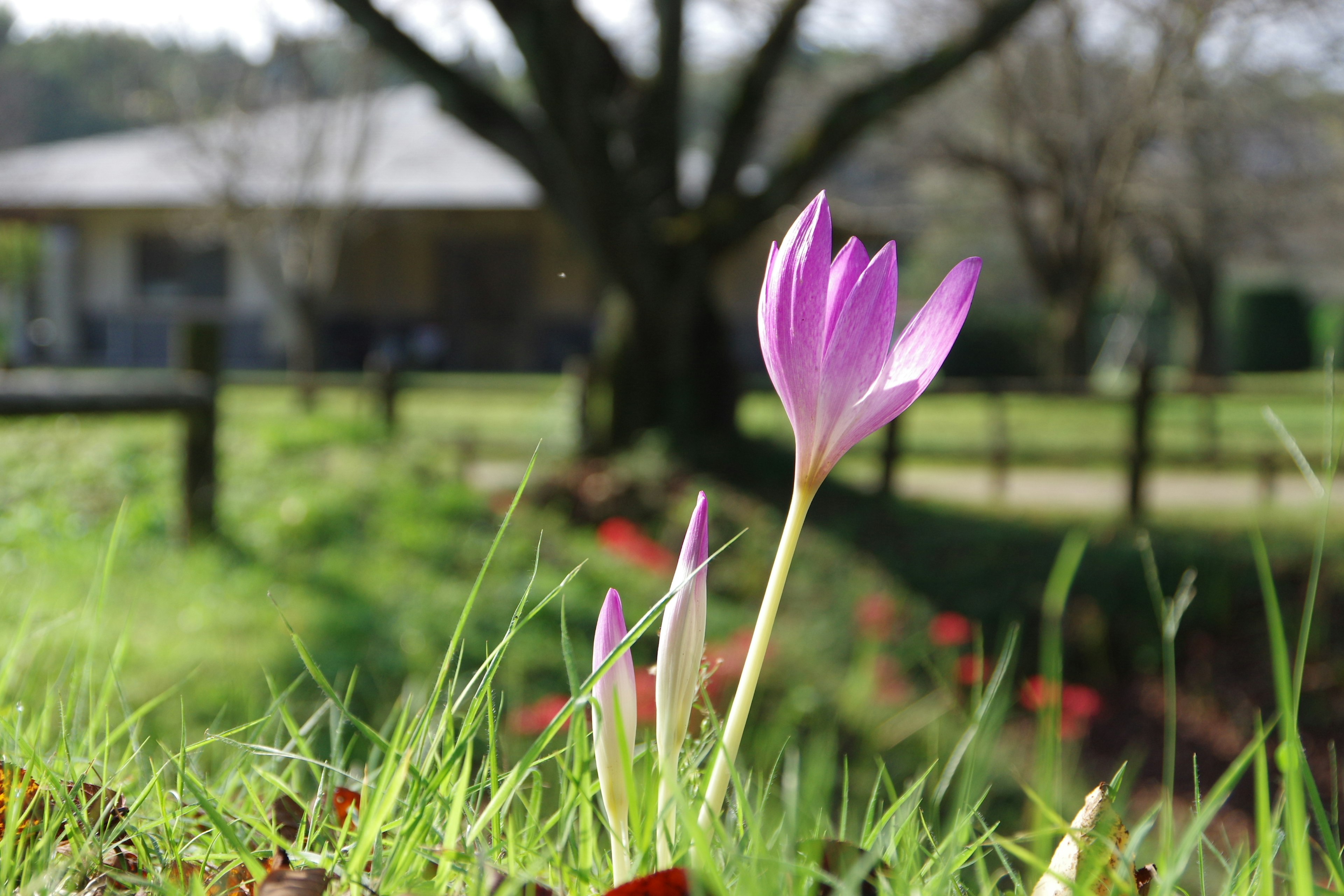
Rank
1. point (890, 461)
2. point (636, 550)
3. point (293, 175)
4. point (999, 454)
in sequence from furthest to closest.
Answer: point (293, 175) < point (999, 454) < point (890, 461) < point (636, 550)

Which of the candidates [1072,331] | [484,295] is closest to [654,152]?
[1072,331]

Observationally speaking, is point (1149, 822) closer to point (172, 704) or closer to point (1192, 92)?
point (172, 704)

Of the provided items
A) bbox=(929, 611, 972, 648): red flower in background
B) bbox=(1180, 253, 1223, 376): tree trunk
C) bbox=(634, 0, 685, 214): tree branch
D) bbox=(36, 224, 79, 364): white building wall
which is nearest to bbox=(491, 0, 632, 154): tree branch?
bbox=(634, 0, 685, 214): tree branch

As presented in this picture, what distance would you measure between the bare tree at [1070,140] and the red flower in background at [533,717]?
1076 cm

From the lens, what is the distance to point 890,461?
8859 mm

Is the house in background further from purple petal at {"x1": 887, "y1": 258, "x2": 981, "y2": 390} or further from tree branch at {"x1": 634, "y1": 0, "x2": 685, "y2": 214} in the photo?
purple petal at {"x1": 887, "y1": 258, "x2": 981, "y2": 390}

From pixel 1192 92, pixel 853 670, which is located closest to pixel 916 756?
pixel 853 670

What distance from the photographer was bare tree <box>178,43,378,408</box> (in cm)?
1959

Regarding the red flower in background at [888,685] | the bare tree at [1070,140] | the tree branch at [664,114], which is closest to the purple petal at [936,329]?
the red flower in background at [888,685]

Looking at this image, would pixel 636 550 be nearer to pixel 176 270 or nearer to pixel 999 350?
pixel 999 350

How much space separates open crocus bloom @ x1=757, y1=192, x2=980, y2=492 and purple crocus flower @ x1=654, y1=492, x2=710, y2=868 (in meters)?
0.07

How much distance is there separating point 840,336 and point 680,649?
0.66 feet

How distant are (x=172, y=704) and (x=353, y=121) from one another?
64.7 ft

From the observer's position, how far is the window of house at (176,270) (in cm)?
2419
